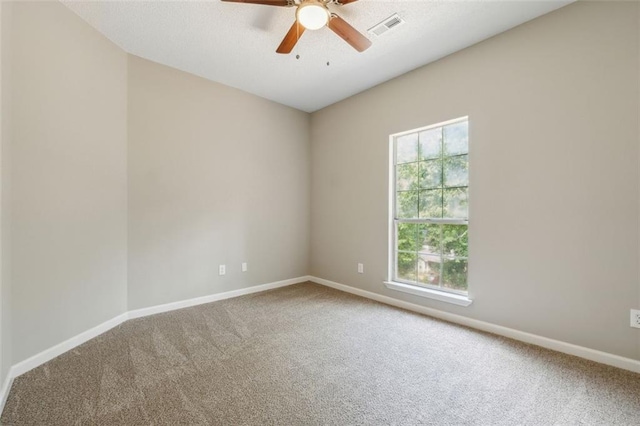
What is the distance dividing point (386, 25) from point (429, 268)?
2433mm

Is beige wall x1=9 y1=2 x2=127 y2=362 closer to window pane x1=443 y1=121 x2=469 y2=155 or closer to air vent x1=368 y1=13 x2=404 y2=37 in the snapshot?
air vent x1=368 y1=13 x2=404 y2=37

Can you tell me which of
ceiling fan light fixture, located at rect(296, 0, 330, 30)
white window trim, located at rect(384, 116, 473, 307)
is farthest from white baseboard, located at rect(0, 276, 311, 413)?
ceiling fan light fixture, located at rect(296, 0, 330, 30)

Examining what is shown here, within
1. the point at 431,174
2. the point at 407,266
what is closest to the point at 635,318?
the point at 407,266

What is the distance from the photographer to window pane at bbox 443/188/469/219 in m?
2.70

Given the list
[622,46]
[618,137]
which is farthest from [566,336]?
[622,46]

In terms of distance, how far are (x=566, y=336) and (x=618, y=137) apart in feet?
5.01

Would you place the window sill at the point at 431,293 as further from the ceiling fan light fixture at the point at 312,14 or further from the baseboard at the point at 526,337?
the ceiling fan light fixture at the point at 312,14

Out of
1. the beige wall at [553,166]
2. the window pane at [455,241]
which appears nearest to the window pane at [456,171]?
the beige wall at [553,166]

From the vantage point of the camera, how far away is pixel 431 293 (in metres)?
2.85

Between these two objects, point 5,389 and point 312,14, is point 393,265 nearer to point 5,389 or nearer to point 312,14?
point 312,14

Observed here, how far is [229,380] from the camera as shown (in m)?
1.74

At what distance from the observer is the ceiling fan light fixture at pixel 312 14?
1738mm

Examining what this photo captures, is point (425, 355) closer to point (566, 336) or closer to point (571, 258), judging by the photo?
point (566, 336)

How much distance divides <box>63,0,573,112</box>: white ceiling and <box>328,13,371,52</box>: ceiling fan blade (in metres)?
0.24
